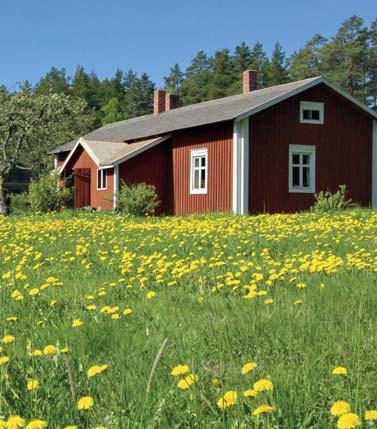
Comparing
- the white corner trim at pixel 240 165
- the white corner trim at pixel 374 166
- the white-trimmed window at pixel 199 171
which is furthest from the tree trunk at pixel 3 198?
the white corner trim at pixel 374 166

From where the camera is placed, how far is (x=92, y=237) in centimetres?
1022

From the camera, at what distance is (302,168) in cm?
2194

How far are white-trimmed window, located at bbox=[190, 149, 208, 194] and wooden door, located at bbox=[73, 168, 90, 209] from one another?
722 centimetres

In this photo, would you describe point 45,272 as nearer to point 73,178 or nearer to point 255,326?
point 255,326

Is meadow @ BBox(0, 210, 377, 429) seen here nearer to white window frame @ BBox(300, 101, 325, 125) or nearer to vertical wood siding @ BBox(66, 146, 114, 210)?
white window frame @ BBox(300, 101, 325, 125)

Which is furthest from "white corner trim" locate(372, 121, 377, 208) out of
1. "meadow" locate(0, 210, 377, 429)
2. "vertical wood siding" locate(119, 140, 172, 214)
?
"meadow" locate(0, 210, 377, 429)

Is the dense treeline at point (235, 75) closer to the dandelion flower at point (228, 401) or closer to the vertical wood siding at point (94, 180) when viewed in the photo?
the vertical wood siding at point (94, 180)

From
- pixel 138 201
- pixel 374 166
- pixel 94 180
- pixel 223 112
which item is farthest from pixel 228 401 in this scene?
pixel 94 180

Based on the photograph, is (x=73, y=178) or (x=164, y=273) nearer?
(x=164, y=273)

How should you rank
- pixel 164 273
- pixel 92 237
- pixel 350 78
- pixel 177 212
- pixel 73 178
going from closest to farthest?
1. pixel 164 273
2. pixel 92 237
3. pixel 177 212
4. pixel 73 178
5. pixel 350 78

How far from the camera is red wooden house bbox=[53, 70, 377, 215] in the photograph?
20.9 m

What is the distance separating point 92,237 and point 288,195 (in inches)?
491

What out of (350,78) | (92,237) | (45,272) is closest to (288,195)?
(92,237)

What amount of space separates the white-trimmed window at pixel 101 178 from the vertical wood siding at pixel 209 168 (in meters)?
3.80
